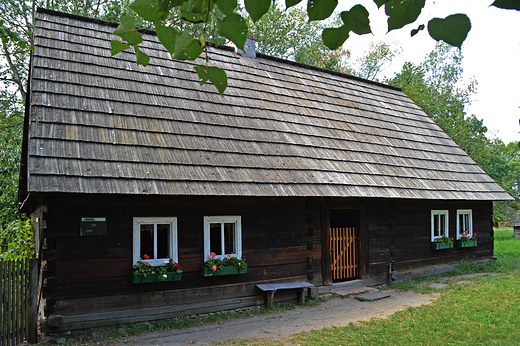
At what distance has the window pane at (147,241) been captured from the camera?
659 cm

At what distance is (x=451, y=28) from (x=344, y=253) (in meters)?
8.07

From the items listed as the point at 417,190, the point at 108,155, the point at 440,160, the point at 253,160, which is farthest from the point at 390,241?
the point at 108,155

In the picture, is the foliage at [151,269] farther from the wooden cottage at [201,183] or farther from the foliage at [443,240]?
the foliage at [443,240]

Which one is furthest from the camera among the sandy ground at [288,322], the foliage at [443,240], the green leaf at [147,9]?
the foliage at [443,240]

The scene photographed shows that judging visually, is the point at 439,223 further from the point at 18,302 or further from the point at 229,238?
the point at 18,302

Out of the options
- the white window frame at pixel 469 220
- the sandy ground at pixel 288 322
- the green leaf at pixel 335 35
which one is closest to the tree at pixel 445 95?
the white window frame at pixel 469 220

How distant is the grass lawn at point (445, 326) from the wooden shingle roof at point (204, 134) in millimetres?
2403

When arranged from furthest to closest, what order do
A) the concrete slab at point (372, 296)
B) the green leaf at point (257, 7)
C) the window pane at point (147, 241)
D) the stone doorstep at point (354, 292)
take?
the stone doorstep at point (354, 292)
the concrete slab at point (372, 296)
the window pane at point (147, 241)
the green leaf at point (257, 7)

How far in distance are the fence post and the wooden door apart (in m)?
5.74

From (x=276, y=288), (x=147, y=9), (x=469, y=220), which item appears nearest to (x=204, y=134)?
(x=276, y=288)

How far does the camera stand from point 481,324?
6.29 m

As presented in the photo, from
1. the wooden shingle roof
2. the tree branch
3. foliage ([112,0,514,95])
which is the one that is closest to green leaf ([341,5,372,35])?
foliage ([112,0,514,95])

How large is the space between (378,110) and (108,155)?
28.9 feet

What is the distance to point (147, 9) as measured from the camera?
1.90 meters
